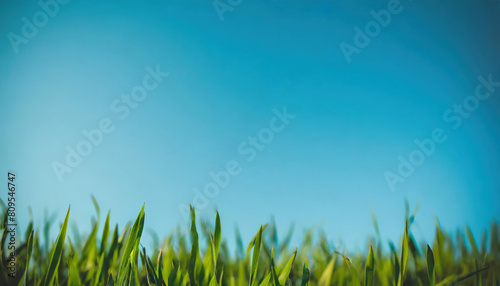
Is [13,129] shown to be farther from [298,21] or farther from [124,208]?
[298,21]

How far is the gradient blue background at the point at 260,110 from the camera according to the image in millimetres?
812

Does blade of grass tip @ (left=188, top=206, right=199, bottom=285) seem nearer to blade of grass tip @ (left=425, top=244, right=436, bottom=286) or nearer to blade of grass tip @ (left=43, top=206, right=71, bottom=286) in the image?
blade of grass tip @ (left=43, top=206, right=71, bottom=286)

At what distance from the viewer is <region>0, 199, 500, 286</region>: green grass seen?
1.82ft

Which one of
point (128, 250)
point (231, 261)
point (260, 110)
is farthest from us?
point (260, 110)

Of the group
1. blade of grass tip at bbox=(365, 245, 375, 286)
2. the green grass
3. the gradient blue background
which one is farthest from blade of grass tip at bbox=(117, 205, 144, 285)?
blade of grass tip at bbox=(365, 245, 375, 286)

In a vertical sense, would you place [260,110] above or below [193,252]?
above

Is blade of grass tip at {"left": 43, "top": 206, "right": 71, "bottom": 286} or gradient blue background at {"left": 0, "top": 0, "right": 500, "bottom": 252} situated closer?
blade of grass tip at {"left": 43, "top": 206, "right": 71, "bottom": 286}

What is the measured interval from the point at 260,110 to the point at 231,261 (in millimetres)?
409

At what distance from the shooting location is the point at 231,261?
73 centimetres

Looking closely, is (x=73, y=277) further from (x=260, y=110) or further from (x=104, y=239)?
(x=260, y=110)

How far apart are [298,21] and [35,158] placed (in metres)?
0.72

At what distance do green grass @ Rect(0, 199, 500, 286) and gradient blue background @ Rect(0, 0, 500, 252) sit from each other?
0.23ft

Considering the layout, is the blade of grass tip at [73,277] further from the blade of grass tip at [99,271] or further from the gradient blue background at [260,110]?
the gradient blue background at [260,110]

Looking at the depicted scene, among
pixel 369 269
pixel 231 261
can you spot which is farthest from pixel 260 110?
pixel 369 269
